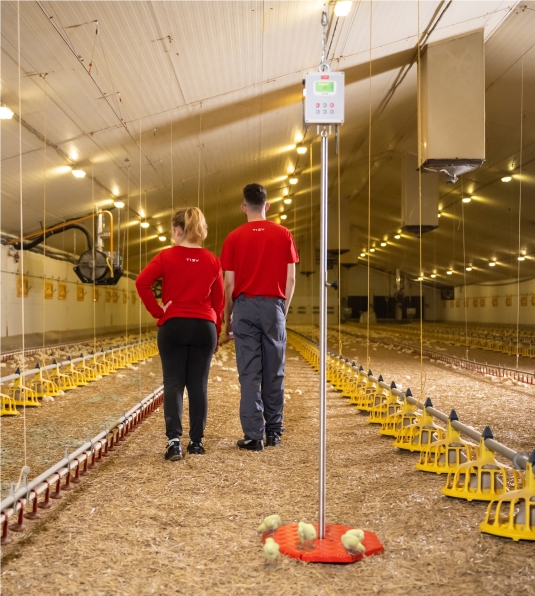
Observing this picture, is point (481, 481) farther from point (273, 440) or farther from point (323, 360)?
point (273, 440)

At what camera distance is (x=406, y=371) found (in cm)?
921

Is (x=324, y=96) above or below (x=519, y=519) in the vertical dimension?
above

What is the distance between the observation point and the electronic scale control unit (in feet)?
6.93

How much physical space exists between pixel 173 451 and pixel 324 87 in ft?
6.68

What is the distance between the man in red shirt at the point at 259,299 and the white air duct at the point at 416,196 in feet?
33.2

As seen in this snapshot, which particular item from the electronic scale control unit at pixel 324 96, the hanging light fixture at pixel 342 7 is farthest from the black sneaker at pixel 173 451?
the hanging light fixture at pixel 342 7

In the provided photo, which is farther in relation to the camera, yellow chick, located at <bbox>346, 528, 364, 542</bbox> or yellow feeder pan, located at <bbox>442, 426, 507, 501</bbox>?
yellow feeder pan, located at <bbox>442, 426, 507, 501</bbox>

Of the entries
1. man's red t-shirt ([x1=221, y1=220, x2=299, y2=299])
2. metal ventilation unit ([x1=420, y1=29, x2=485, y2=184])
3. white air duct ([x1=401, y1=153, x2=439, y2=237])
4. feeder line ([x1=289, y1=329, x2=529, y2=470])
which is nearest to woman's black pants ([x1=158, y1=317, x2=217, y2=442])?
man's red t-shirt ([x1=221, y1=220, x2=299, y2=299])

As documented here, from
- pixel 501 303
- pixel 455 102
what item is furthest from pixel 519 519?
pixel 501 303

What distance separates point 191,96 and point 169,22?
1861 mm

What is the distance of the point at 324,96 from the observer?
212cm

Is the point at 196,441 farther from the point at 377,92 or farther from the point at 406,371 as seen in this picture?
the point at 377,92

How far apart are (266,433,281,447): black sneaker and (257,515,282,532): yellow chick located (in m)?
1.60

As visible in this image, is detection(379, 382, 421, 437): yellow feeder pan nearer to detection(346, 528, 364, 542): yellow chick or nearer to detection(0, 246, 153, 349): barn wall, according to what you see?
detection(346, 528, 364, 542): yellow chick
